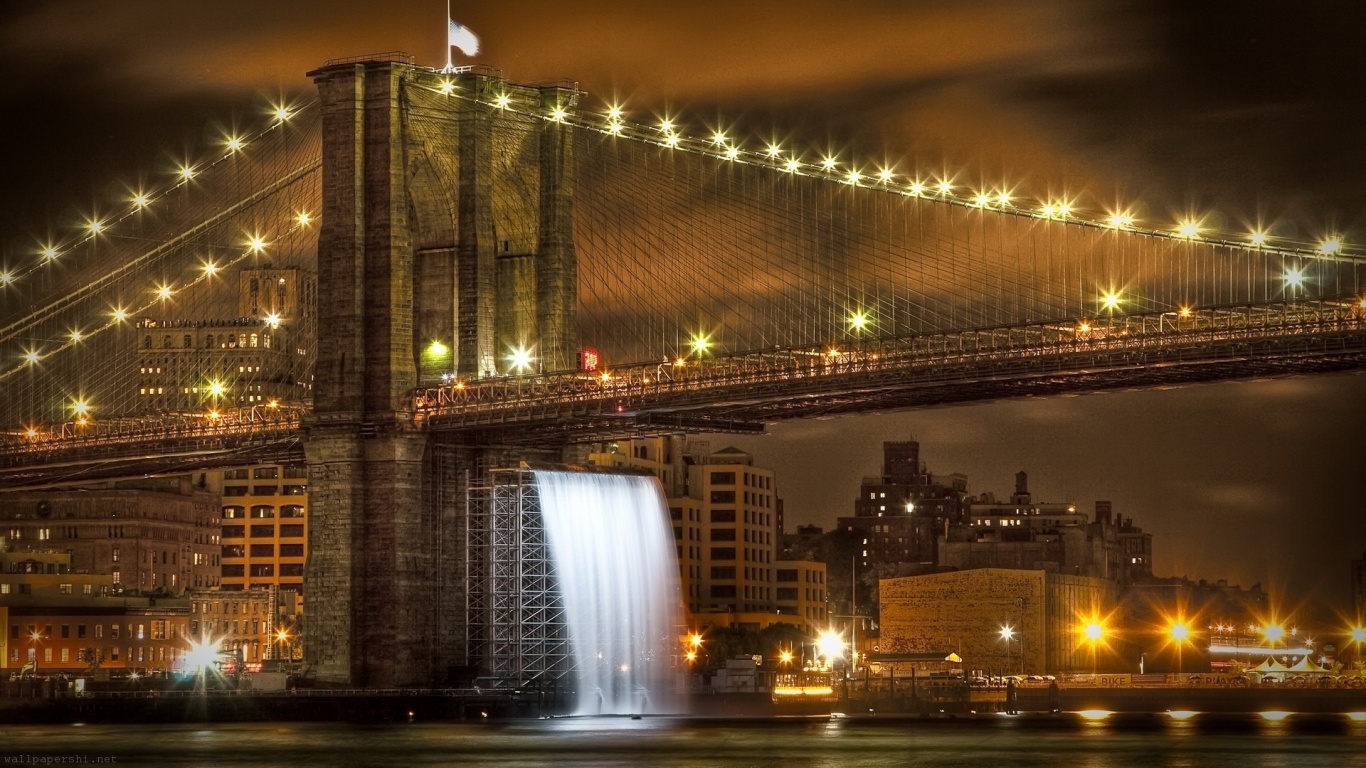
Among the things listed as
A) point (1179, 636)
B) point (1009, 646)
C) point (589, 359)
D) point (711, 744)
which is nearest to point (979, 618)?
point (1009, 646)

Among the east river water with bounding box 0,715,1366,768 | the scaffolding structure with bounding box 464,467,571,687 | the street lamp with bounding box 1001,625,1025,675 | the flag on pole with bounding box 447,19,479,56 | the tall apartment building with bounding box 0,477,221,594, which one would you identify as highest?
the flag on pole with bounding box 447,19,479,56

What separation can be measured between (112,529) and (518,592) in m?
102

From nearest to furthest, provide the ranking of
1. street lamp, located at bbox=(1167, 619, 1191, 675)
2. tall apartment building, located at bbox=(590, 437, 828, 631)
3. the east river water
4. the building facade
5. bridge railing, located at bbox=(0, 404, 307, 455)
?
the east river water → bridge railing, located at bbox=(0, 404, 307, 455) → the building facade → street lamp, located at bbox=(1167, 619, 1191, 675) → tall apartment building, located at bbox=(590, 437, 828, 631)

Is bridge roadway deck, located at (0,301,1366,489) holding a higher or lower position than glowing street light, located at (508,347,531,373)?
lower

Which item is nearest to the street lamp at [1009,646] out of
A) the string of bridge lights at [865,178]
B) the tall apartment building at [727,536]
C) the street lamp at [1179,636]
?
the street lamp at [1179,636]

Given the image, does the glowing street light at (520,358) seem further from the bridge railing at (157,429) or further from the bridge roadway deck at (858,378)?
the bridge railing at (157,429)

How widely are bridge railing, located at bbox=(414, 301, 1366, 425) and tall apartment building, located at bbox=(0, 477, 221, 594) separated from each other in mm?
98066

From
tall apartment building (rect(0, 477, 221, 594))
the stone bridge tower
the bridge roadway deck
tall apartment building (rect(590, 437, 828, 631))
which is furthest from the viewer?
tall apartment building (rect(0, 477, 221, 594))

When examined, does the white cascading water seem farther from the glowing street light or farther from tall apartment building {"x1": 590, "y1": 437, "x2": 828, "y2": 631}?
tall apartment building {"x1": 590, "y1": 437, "x2": 828, "y2": 631}

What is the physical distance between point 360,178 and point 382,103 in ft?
9.98

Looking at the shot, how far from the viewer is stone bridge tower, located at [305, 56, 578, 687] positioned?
3804 inches

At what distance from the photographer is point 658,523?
10025 centimetres

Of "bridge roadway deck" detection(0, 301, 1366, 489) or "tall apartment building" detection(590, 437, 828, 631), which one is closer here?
"bridge roadway deck" detection(0, 301, 1366, 489)

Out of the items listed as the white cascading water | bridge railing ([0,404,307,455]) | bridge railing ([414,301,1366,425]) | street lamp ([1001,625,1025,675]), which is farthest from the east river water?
street lamp ([1001,625,1025,675])
